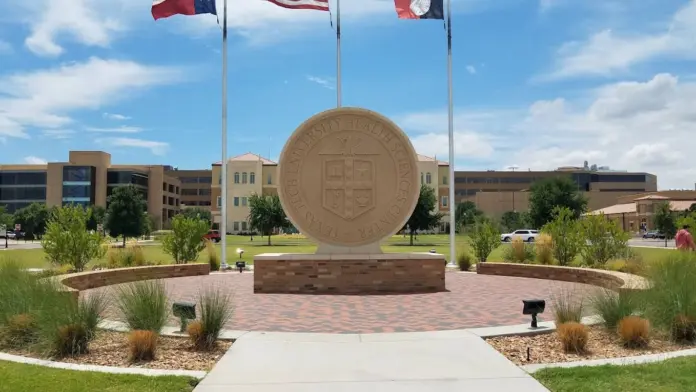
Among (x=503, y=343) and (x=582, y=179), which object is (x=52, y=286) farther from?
(x=582, y=179)

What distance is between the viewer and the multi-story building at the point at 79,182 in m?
114

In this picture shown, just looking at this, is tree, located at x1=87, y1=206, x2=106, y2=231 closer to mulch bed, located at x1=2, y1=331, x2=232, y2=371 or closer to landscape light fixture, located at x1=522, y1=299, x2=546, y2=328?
mulch bed, located at x1=2, y1=331, x2=232, y2=371

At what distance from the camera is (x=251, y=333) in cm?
902

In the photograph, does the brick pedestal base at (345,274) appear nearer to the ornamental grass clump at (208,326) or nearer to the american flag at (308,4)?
the ornamental grass clump at (208,326)

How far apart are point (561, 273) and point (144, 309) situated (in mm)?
13684

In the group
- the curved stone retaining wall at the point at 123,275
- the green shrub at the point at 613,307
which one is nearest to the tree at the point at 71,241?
the curved stone retaining wall at the point at 123,275

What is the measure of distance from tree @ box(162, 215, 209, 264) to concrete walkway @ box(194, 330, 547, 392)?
14790 mm

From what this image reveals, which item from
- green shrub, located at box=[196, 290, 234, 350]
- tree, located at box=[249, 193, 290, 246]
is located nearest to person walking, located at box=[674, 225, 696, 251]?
green shrub, located at box=[196, 290, 234, 350]

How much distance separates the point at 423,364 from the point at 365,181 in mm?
9395

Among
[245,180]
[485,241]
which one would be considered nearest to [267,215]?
[245,180]

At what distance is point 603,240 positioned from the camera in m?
19.8

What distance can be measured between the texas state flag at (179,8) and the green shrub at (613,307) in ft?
54.5

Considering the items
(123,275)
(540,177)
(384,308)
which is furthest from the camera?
(540,177)

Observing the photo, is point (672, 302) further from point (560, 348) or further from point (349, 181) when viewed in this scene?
point (349, 181)
